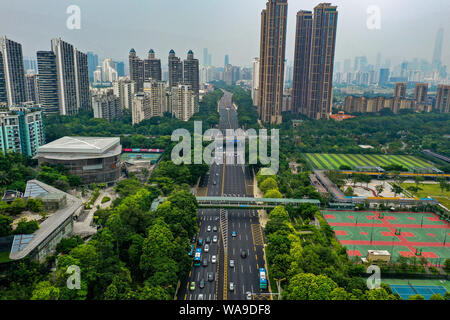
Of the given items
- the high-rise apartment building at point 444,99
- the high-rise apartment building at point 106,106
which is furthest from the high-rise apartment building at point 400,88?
the high-rise apartment building at point 106,106

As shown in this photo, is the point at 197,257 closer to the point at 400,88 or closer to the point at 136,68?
the point at 136,68

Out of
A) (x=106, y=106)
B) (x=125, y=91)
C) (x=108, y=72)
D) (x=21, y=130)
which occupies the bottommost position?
(x=21, y=130)

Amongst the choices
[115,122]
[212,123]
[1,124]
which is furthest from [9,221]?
[212,123]

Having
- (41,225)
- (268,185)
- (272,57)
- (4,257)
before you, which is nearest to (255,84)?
(272,57)

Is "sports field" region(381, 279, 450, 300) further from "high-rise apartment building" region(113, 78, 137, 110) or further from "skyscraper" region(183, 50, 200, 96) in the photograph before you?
"skyscraper" region(183, 50, 200, 96)

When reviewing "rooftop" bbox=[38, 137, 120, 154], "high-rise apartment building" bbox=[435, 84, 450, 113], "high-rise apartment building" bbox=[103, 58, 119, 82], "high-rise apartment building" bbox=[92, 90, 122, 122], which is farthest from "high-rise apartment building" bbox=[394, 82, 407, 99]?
"high-rise apartment building" bbox=[103, 58, 119, 82]

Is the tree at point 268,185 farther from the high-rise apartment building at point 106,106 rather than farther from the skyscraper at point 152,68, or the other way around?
the skyscraper at point 152,68
